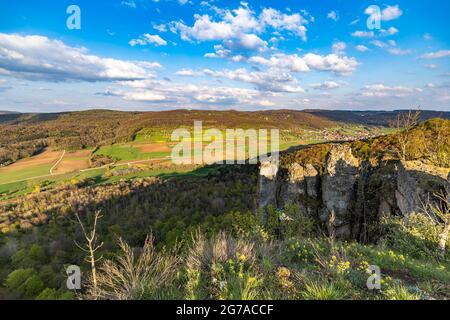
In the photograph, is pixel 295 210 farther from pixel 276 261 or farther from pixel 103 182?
pixel 103 182

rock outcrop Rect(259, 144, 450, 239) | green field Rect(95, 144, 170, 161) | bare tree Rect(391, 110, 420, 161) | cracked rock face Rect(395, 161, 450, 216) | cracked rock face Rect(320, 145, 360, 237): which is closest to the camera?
cracked rock face Rect(395, 161, 450, 216)

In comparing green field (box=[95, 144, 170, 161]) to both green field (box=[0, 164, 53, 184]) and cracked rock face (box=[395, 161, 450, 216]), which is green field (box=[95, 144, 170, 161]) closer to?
green field (box=[0, 164, 53, 184])

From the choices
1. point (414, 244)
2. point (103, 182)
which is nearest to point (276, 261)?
point (414, 244)

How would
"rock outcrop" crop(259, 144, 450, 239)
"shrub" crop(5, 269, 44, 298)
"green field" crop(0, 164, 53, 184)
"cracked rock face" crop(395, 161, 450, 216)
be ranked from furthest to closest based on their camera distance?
"green field" crop(0, 164, 53, 184), "shrub" crop(5, 269, 44, 298), "rock outcrop" crop(259, 144, 450, 239), "cracked rock face" crop(395, 161, 450, 216)

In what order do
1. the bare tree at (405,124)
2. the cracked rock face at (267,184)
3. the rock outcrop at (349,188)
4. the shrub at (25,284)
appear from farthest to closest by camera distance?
the shrub at (25,284) < the cracked rock face at (267,184) < the bare tree at (405,124) < the rock outcrop at (349,188)

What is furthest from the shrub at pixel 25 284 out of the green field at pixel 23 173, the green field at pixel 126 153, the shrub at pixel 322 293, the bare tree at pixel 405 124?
the green field at pixel 23 173

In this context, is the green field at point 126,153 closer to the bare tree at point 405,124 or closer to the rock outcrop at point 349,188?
the rock outcrop at point 349,188

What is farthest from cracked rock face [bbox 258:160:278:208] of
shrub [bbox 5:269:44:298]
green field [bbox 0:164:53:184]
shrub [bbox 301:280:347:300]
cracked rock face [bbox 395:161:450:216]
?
green field [bbox 0:164:53:184]

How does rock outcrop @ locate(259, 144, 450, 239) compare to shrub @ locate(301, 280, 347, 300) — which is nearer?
shrub @ locate(301, 280, 347, 300)

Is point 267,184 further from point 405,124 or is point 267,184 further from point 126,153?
point 126,153
